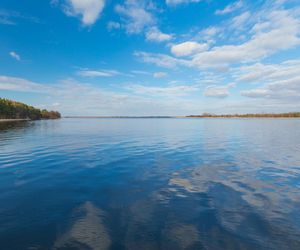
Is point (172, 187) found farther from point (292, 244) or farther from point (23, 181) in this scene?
point (23, 181)

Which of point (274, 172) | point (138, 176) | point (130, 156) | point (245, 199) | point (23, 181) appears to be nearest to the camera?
point (245, 199)

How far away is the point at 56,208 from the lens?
11.2 metres

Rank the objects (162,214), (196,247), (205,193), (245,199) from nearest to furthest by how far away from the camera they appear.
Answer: (196,247) < (162,214) < (245,199) < (205,193)

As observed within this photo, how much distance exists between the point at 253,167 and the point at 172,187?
35.0 feet

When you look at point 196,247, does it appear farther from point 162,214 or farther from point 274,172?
point 274,172

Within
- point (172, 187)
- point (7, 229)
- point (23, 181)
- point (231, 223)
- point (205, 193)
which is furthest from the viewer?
point (23, 181)

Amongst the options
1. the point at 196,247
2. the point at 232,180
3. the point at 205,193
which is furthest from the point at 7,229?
the point at 232,180

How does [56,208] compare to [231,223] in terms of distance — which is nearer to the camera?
[231,223]

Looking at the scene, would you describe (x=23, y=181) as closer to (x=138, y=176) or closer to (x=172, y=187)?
(x=138, y=176)

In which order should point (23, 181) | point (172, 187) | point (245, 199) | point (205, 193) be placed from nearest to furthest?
point (245, 199) → point (205, 193) → point (172, 187) → point (23, 181)

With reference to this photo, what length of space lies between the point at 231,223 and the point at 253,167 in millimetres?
12852

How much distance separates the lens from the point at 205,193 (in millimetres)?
13539

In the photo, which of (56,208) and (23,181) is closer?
(56,208)

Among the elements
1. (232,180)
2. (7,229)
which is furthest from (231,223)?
(7,229)
